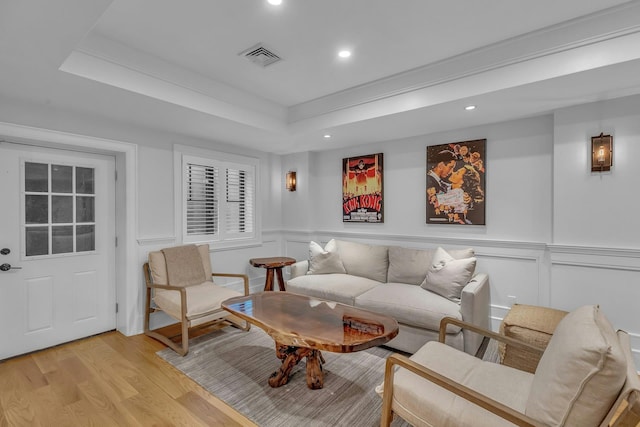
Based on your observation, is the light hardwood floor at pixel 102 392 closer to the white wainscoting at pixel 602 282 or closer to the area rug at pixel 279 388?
the area rug at pixel 279 388

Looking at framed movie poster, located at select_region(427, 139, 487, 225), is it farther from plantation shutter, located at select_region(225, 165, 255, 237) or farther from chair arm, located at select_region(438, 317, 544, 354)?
plantation shutter, located at select_region(225, 165, 255, 237)

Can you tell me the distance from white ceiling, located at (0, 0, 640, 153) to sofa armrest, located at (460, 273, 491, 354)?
67.1 inches

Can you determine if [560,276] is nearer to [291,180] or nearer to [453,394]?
[453,394]

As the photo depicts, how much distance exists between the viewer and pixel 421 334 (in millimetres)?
2828

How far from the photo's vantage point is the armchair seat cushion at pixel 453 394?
1417 mm

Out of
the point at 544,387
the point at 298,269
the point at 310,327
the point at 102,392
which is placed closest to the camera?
the point at 544,387

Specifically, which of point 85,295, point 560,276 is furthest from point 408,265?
point 85,295

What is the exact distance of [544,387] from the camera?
1265 millimetres

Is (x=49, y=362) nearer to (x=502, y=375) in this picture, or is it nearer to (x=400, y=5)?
(x=502, y=375)

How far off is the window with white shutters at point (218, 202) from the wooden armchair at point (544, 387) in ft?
10.4

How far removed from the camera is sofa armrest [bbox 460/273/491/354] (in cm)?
267

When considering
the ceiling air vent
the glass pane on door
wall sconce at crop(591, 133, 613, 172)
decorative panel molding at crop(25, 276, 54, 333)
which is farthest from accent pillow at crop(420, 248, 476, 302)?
decorative panel molding at crop(25, 276, 54, 333)

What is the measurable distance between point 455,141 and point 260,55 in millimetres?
2459

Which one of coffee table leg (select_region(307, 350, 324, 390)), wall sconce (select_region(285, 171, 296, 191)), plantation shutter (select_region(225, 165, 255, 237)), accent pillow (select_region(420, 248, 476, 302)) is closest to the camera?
coffee table leg (select_region(307, 350, 324, 390))
